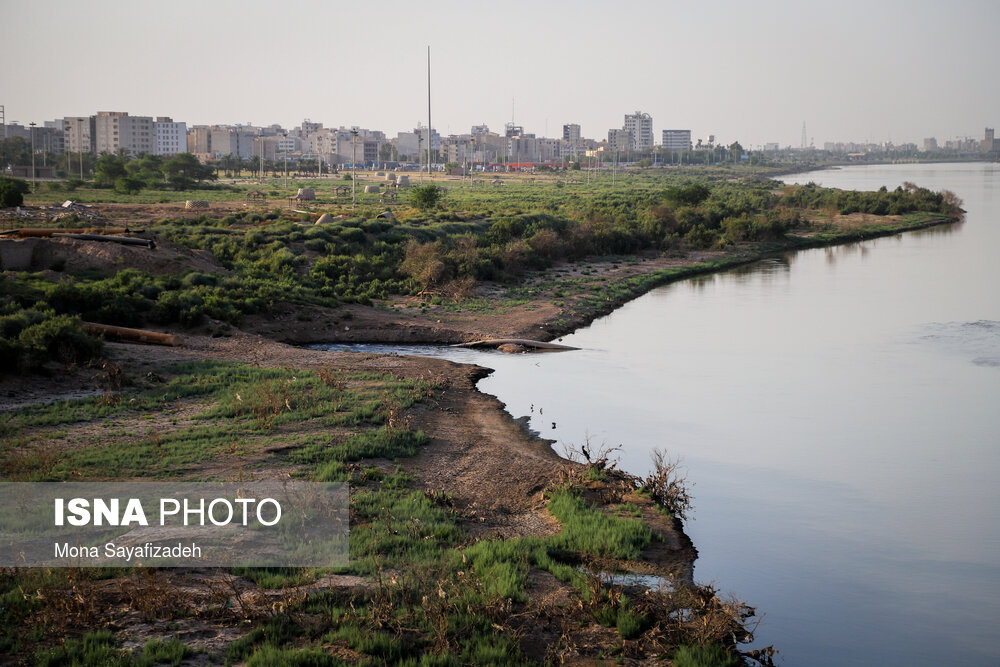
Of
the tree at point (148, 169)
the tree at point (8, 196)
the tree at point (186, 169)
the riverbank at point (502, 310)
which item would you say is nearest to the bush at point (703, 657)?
the riverbank at point (502, 310)

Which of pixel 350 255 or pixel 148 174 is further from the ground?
pixel 148 174

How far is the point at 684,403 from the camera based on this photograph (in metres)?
16.9

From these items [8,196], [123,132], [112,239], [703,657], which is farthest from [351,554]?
[123,132]

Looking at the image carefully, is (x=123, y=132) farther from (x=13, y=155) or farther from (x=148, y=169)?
(x=148, y=169)

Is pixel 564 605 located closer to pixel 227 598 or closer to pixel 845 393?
pixel 227 598

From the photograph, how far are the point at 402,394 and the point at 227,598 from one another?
7.66 m

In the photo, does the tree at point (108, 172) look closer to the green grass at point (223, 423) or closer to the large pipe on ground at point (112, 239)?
the large pipe on ground at point (112, 239)

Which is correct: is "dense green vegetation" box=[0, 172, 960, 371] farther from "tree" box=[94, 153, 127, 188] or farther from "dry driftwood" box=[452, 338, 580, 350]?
"tree" box=[94, 153, 127, 188]

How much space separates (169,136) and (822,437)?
602 feet

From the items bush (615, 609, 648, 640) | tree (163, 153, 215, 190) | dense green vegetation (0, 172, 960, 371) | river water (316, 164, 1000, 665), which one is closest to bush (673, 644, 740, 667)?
bush (615, 609, 648, 640)

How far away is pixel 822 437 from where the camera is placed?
14734 mm

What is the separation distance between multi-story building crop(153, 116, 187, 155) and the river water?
547ft

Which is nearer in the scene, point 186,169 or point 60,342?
point 60,342

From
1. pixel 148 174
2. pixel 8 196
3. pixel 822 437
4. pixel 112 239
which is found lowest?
pixel 822 437
